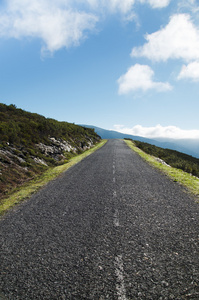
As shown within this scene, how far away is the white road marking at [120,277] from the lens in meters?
3.06

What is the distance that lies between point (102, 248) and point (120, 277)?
0.99m

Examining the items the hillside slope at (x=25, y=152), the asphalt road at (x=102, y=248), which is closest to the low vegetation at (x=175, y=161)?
the asphalt road at (x=102, y=248)

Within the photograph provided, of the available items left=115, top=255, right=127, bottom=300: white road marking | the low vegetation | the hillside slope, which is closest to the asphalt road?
left=115, top=255, right=127, bottom=300: white road marking

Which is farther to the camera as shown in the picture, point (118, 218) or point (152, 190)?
point (152, 190)

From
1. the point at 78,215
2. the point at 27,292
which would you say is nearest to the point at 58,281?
the point at 27,292

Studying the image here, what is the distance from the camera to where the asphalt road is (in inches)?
128

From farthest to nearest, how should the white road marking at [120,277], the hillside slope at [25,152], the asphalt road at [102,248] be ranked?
the hillside slope at [25,152] → the asphalt road at [102,248] → the white road marking at [120,277]

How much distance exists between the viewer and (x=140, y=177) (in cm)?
1144

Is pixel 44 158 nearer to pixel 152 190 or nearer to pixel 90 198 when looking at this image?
pixel 90 198

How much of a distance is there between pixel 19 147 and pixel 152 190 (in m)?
13.2

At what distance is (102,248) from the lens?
4348mm

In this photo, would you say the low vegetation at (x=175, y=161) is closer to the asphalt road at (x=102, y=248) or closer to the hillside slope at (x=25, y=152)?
the asphalt road at (x=102, y=248)

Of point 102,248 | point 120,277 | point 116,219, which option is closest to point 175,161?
point 116,219

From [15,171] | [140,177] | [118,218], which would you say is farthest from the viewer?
[15,171]
